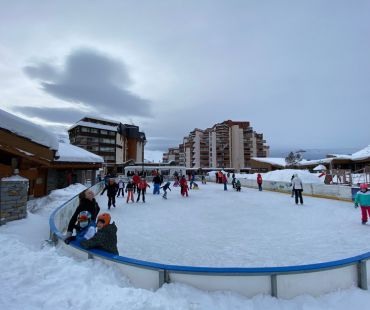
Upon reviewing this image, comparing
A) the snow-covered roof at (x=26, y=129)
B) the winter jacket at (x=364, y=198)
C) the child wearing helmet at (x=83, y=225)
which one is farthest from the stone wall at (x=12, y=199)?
the winter jacket at (x=364, y=198)

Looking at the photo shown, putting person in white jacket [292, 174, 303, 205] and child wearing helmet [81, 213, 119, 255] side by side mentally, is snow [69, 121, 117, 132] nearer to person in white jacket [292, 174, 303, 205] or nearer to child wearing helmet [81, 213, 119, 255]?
person in white jacket [292, 174, 303, 205]

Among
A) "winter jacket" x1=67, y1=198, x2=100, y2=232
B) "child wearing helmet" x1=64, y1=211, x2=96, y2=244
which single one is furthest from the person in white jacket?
"child wearing helmet" x1=64, y1=211, x2=96, y2=244

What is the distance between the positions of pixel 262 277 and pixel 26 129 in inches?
357

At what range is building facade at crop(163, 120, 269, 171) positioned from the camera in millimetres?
83125

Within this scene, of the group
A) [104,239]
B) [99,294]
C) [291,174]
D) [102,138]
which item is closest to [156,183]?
[104,239]

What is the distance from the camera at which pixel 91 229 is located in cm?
439

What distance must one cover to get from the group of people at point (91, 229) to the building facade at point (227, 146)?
245ft

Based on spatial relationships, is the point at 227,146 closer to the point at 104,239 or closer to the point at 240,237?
the point at 240,237

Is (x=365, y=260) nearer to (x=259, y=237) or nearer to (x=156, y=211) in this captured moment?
(x=259, y=237)

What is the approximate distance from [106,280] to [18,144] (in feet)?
23.0

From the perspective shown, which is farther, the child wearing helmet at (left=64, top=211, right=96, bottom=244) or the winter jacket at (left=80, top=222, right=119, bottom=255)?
the child wearing helmet at (left=64, top=211, right=96, bottom=244)

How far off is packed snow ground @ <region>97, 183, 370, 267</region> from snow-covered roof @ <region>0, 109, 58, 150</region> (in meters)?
4.00

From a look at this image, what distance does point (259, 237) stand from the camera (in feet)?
22.2

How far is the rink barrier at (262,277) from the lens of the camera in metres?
2.91
